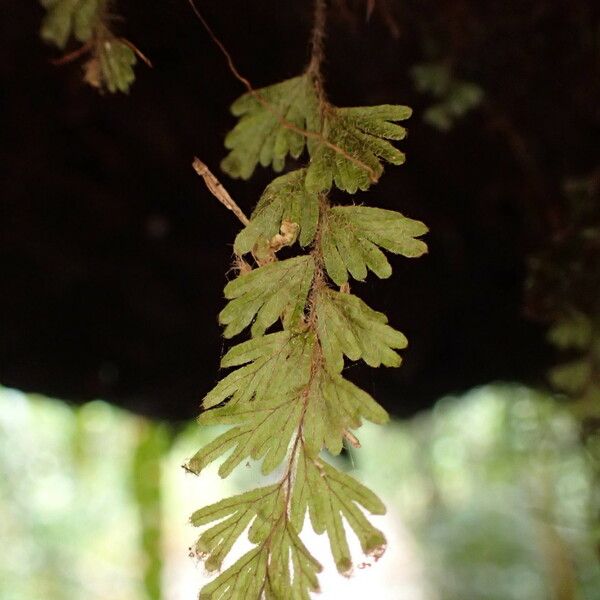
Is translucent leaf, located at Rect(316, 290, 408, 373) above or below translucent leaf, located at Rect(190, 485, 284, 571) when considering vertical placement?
above

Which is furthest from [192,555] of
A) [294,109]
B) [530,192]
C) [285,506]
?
[530,192]

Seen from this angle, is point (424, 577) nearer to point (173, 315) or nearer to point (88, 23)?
point (173, 315)

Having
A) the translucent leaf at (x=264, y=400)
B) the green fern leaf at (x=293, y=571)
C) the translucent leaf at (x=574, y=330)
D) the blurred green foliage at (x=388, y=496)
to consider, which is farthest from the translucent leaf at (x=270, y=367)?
the blurred green foliage at (x=388, y=496)

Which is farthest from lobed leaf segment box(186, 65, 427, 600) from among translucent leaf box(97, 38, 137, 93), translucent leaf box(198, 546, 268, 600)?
translucent leaf box(97, 38, 137, 93)

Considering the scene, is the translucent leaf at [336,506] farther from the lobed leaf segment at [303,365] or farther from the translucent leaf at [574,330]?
the translucent leaf at [574,330]

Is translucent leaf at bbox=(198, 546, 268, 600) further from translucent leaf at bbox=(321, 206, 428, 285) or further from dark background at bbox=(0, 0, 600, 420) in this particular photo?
dark background at bbox=(0, 0, 600, 420)

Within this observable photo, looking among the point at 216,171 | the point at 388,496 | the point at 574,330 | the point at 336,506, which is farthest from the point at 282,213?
the point at 388,496
